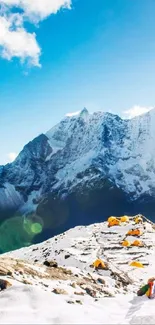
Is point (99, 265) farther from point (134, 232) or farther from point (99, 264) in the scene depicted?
point (134, 232)

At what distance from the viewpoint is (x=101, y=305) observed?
Result: 21484mm

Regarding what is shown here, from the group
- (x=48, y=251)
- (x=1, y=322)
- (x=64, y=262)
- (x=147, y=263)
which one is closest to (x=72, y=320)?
(x=1, y=322)

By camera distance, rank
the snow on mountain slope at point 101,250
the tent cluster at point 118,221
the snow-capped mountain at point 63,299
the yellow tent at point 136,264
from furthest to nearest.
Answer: the tent cluster at point 118,221 < the yellow tent at point 136,264 < the snow on mountain slope at point 101,250 < the snow-capped mountain at point 63,299

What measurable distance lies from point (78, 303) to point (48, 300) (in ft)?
6.77

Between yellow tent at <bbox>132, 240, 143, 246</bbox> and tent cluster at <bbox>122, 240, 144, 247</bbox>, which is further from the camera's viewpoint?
yellow tent at <bbox>132, 240, 143, 246</bbox>

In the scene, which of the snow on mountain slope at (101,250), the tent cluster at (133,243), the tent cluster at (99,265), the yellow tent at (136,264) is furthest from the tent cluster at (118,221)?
the tent cluster at (99,265)

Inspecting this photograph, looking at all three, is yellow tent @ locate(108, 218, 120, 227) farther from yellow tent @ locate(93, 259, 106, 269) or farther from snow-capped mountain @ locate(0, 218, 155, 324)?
yellow tent @ locate(93, 259, 106, 269)

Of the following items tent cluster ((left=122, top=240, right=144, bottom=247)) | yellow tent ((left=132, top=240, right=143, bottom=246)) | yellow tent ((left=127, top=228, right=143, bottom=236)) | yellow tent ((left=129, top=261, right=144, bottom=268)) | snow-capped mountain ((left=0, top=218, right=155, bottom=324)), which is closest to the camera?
snow-capped mountain ((left=0, top=218, right=155, bottom=324))

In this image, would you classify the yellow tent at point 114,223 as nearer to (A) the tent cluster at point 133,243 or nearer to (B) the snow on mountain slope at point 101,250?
(B) the snow on mountain slope at point 101,250

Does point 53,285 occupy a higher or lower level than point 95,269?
higher

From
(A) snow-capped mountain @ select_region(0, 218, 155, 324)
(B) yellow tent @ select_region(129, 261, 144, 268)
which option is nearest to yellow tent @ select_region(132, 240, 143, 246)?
(B) yellow tent @ select_region(129, 261, 144, 268)

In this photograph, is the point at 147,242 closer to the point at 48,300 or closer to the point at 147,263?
the point at 147,263

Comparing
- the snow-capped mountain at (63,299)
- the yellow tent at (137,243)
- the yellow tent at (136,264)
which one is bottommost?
the yellow tent at (136,264)

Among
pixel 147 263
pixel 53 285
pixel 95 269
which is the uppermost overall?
pixel 53 285
